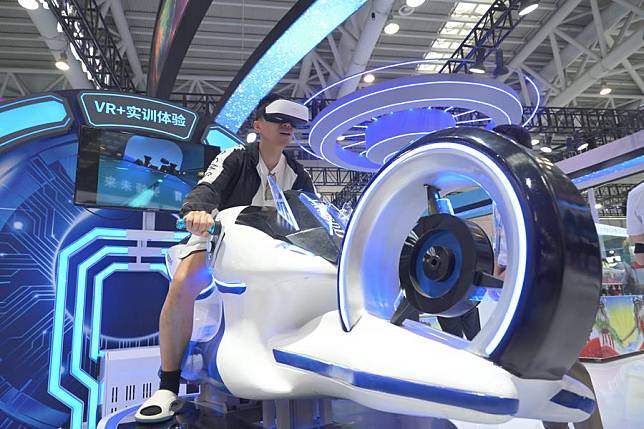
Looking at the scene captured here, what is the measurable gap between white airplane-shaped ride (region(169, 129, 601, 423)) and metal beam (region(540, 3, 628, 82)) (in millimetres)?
10618

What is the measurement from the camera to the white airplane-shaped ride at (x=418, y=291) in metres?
0.82

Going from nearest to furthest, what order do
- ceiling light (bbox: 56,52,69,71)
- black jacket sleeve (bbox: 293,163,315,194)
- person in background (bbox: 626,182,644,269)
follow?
black jacket sleeve (bbox: 293,163,315,194), person in background (bbox: 626,182,644,269), ceiling light (bbox: 56,52,69,71)

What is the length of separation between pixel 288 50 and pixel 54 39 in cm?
446

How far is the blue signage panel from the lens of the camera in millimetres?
3680

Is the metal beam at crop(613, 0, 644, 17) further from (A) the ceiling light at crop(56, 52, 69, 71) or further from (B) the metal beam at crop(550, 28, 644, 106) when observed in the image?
(A) the ceiling light at crop(56, 52, 69, 71)

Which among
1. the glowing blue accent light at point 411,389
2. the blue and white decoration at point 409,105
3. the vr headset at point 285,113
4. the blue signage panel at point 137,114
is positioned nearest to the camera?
the glowing blue accent light at point 411,389

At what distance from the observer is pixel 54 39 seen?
23.7ft

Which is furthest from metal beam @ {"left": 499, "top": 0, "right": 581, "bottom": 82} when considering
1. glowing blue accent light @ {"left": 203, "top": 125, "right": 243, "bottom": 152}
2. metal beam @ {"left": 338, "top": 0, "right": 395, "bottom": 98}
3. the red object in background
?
glowing blue accent light @ {"left": 203, "top": 125, "right": 243, "bottom": 152}

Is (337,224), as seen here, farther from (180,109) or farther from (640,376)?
(640,376)

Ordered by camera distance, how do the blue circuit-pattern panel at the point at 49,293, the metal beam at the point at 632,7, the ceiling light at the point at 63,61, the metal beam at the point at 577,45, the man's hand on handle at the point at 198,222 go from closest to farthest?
the man's hand on handle at the point at 198,222
the blue circuit-pattern panel at the point at 49,293
the ceiling light at the point at 63,61
the metal beam at the point at 632,7
the metal beam at the point at 577,45

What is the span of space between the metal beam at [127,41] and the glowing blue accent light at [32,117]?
220 inches

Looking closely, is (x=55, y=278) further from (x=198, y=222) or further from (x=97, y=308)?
(x=198, y=222)

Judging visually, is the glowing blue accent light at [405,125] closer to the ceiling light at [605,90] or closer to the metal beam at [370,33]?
the metal beam at [370,33]

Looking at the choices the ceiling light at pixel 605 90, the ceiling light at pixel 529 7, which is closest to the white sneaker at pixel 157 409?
the ceiling light at pixel 529 7
